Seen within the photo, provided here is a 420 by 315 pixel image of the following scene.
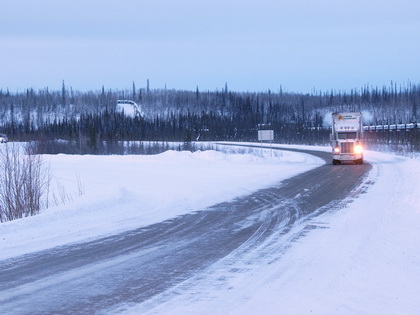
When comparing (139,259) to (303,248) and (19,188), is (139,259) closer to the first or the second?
(303,248)

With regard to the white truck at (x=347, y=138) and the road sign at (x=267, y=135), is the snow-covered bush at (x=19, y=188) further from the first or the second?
the road sign at (x=267, y=135)

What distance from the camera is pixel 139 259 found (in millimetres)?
8992

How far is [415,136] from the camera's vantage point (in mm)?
52844

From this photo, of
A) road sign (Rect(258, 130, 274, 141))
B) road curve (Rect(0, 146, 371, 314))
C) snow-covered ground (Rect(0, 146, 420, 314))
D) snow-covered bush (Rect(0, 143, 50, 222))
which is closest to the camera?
snow-covered ground (Rect(0, 146, 420, 314))

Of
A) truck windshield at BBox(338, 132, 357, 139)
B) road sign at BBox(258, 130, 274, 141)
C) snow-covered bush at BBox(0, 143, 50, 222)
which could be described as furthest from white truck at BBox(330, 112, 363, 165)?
snow-covered bush at BBox(0, 143, 50, 222)

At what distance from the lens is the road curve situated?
6.75m

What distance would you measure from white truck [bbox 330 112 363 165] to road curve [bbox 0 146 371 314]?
2048 cm

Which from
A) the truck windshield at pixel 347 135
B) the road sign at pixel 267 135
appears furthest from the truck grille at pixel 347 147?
the road sign at pixel 267 135

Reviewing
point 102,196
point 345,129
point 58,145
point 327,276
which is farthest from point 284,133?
point 327,276

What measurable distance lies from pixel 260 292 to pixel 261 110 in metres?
183

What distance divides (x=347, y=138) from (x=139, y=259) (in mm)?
28857

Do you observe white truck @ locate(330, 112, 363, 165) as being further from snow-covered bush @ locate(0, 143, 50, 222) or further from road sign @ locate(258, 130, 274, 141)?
snow-covered bush @ locate(0, 143, 50, 222)

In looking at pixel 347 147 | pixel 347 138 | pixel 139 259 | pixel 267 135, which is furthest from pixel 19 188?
pixel 267 135

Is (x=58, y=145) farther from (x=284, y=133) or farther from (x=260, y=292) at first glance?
(x=260, y=292)
